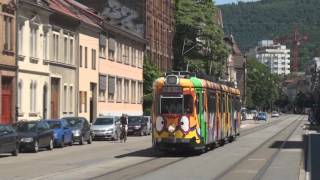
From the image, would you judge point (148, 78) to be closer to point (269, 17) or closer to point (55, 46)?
point (55, 46)

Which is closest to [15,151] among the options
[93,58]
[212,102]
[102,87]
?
[212,102]

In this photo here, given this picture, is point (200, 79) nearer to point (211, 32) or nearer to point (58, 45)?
point (58, 45)

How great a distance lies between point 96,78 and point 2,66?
1955cm

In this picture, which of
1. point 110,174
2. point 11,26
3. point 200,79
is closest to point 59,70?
point 11,26

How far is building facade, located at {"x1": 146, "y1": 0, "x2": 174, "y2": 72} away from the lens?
285 feet

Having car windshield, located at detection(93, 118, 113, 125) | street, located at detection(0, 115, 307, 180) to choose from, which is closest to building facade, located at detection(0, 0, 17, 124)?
car windshield, located at detection(93, 118, 113, 125)

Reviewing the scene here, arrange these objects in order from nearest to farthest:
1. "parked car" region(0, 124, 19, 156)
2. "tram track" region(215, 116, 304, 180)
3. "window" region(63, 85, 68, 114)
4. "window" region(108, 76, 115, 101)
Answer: "tram track" region(215, 116, 304, 180) → "parked car" region(0, 124, 19, 156) → "window" region(63, 85, 68, 114) → "window" region(108, 76, 115, 101)

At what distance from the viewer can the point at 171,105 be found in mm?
29656

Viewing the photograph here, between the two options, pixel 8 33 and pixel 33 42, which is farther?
pixel 33 42

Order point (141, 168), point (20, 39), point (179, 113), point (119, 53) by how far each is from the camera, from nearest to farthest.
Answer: point (141, 168) → point (179, 113) → point (20, 39) → point (119, 53)

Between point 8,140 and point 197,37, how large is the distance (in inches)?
2857

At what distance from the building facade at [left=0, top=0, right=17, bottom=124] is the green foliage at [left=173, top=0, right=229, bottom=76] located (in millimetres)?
53218

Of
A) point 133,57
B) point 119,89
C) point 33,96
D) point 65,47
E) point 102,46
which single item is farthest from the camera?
point 133,57

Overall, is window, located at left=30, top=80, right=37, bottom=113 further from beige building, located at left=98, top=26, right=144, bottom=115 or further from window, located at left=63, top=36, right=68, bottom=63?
beige building, located at left=98, top=26, right=144, bottom=115
